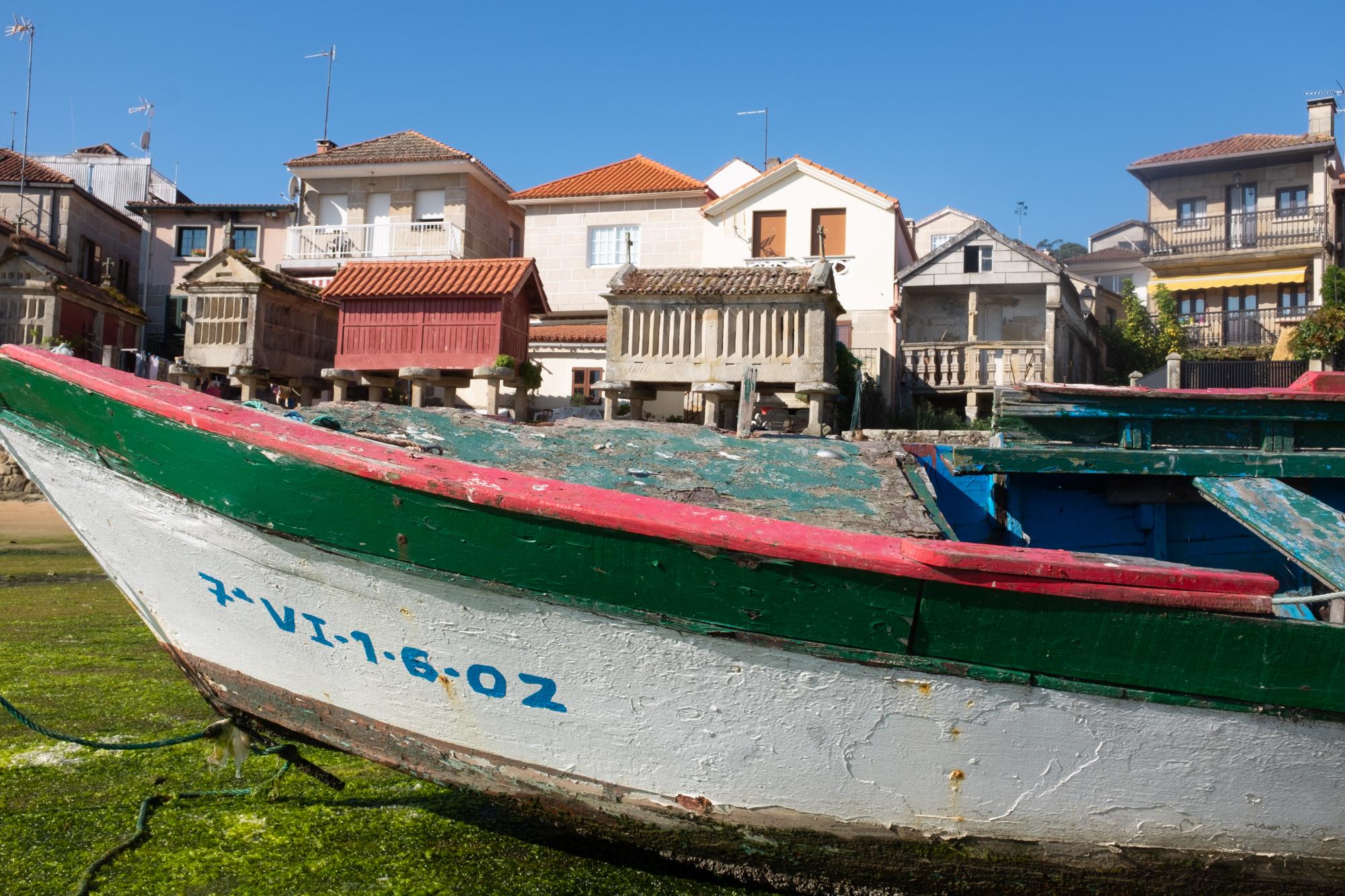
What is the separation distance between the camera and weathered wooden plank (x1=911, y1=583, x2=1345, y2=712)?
2.54m

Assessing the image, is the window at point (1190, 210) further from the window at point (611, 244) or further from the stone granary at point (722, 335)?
the stone granary at point (722, 335)

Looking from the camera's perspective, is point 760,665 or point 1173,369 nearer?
point 760,665

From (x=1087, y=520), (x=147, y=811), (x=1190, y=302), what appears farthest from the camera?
(x=1190, y=302)

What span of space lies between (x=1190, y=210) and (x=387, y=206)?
23.1 m

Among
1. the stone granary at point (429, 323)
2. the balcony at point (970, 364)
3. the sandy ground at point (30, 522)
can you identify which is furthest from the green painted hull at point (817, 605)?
the balcony at point (970, 364)

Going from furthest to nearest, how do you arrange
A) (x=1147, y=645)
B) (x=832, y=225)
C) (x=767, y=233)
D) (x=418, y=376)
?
(x=767, y=233) → (x=832, y=225) → (x=418, y=376) → (x=1147, y=645)

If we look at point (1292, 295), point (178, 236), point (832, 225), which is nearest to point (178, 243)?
point (178, 236)

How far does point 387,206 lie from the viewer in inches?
899

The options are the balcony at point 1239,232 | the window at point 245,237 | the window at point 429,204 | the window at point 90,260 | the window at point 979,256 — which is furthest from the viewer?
the balcony at point 1239,232

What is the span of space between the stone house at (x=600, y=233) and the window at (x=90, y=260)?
11593 mm

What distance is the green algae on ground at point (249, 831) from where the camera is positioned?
3.09 m

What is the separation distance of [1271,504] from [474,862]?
3.24 m

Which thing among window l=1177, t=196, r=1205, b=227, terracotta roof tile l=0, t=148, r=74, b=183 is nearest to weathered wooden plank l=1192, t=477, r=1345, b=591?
window l=1177, t=196, r=1205, b=227

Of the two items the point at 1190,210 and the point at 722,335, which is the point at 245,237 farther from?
the point at 1190,210
